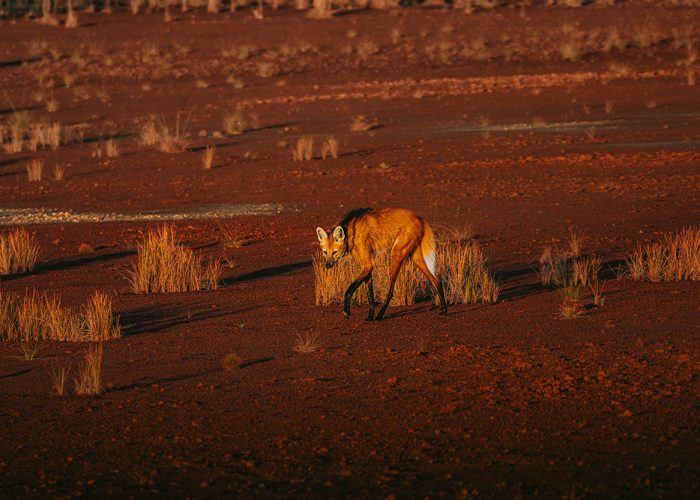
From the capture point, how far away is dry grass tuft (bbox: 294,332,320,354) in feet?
32.6

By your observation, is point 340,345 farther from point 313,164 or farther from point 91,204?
point 313,164

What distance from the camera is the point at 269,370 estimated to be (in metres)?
Answer: 9.38

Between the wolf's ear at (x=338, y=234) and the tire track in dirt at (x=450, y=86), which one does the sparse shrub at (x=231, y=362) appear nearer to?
the wolf's ear at (x=338, y=234)

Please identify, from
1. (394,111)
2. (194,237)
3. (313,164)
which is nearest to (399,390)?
(194,237)

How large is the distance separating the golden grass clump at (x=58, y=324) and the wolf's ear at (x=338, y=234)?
2.15m

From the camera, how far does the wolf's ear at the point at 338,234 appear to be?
1052cm

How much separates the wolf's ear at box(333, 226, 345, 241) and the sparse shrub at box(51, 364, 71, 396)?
2.55 m

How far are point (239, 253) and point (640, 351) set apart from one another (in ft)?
26.6

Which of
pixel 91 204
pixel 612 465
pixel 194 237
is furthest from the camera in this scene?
pixel 91 204

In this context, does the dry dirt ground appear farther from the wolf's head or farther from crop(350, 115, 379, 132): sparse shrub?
the wolf's head

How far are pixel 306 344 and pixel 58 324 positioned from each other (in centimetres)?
240

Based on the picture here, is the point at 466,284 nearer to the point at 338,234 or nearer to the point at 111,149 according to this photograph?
the point at 338,234

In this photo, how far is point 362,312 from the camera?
11.9 metres

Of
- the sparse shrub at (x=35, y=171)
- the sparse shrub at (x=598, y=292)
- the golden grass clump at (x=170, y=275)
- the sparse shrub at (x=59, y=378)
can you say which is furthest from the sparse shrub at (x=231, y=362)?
the sparse shrub at (x=35, y=171)
